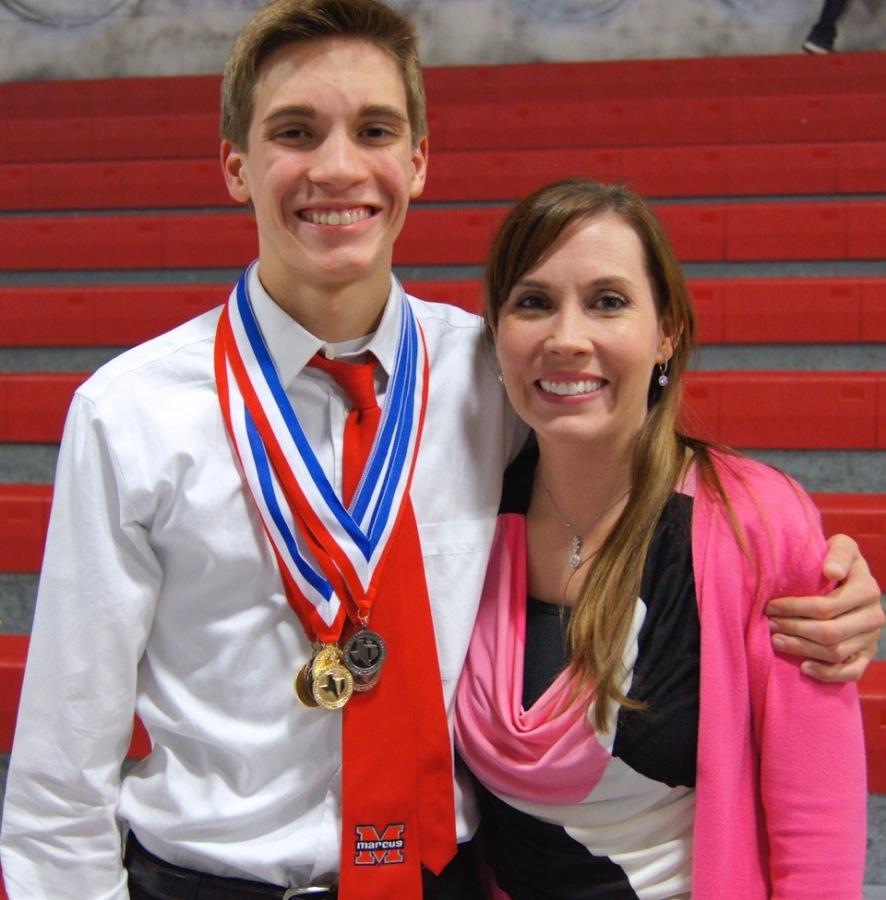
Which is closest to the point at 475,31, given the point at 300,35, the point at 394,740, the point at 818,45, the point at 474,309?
the point at 818,45

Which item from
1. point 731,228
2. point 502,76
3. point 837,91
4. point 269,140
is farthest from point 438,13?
point 269,140

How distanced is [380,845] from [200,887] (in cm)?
21

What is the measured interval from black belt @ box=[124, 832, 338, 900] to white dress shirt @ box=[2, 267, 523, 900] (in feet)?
0.04

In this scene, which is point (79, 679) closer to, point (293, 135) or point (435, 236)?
point (293, 135)

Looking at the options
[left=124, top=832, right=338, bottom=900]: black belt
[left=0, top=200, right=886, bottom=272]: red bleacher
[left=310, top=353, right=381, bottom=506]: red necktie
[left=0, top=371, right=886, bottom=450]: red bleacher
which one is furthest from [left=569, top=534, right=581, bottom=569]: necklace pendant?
[left=0, top=200, right=886, bottom=272]: red bleacher

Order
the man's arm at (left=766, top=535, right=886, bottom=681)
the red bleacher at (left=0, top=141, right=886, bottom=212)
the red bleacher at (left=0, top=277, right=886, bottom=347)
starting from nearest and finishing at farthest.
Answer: the man's arm at (left=766, top=535, right=886, bottom=681), the red bleacher at (left=0, top=277, right=886, bottom=347), the red bleacher at (left=0, top=141, right=886, bottom=212)

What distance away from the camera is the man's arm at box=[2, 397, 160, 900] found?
1.07 m

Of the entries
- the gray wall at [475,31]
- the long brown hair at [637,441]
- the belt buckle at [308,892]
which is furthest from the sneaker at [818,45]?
the belt buckle at [308,892]

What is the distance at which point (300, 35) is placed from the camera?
44.0 inches

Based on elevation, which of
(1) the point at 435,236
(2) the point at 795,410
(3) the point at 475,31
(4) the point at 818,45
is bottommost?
(2) the point at 795,410

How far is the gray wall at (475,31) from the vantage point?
5480 mm

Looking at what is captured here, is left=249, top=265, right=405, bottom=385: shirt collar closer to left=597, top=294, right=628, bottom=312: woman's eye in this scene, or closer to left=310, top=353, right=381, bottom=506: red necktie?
left=310, top=353, right=381, bottom=506: red necktie

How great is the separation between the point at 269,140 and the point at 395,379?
0.30m

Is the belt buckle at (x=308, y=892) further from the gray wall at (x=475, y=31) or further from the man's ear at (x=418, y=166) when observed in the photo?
the gray wall at (x=475, y=31)
